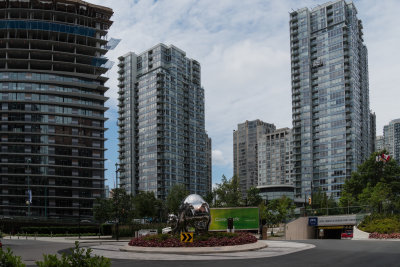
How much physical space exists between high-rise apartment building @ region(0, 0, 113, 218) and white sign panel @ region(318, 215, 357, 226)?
6785 centimetres

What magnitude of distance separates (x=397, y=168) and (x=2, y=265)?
8285 centimetres

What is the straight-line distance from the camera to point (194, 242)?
27.1 metres

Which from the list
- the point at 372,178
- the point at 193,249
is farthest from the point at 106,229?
the point at 372,178

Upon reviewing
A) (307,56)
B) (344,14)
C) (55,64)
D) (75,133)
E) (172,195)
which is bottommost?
(172,195)

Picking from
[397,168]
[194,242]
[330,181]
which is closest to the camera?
[194,242]

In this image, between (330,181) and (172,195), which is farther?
(330,181)

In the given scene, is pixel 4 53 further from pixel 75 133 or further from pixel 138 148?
pixel 138 148

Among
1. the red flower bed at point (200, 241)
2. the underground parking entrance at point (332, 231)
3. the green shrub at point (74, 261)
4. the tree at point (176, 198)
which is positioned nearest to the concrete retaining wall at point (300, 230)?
the underground parking entrance at point (332, 231)

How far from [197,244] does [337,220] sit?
2985cm

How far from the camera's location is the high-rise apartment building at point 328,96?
128m

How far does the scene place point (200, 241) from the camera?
27.2 meters

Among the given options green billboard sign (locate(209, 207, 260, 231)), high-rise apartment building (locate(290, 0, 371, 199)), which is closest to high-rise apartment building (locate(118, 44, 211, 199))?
high-rise apartment building (locate(290, 0, 371, 199))

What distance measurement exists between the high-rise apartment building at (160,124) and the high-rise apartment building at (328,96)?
37.8 meters

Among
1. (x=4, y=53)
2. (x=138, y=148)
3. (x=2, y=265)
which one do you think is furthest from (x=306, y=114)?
(x=2, y=265)
